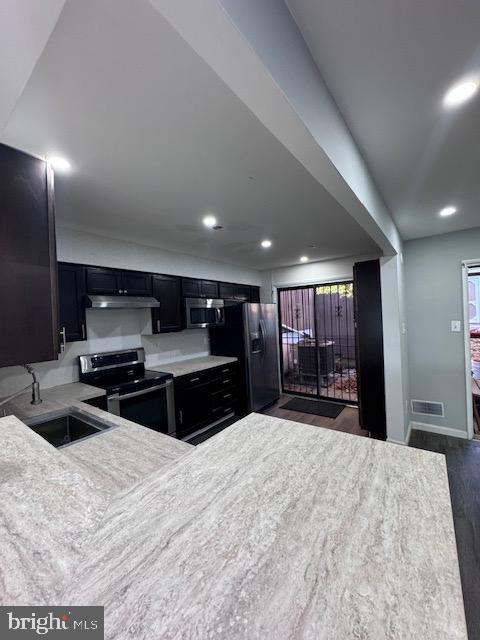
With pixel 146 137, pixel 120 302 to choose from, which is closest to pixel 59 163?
pixel 146 137

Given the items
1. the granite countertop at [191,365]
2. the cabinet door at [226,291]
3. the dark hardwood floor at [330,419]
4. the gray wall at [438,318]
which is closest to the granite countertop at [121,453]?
the granite countertop at [191,365]

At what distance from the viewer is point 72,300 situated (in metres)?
2.72

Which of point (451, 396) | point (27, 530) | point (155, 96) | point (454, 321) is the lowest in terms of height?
point (451, 396)

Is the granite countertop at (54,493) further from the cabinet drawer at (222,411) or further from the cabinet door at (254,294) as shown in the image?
the cabinet door at (254,294)

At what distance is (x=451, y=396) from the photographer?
3.44 m

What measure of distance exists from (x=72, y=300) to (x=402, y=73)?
2.88 m

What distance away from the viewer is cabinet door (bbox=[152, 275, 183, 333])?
11.5 feet

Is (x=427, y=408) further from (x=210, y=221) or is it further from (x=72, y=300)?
(x=72, y=300)

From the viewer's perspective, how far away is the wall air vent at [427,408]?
11.5 feet

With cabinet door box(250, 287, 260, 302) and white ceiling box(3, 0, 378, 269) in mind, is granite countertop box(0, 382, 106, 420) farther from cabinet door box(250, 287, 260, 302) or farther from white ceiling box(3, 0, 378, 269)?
cabinet door box(250, 287, 260, 302)

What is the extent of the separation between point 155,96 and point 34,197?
636mm

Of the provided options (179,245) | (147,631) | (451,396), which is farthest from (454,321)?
(147,631)

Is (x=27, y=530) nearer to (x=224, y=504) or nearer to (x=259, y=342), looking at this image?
(x=224, y=504)

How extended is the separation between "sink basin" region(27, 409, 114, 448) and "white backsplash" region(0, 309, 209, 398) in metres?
0.87
